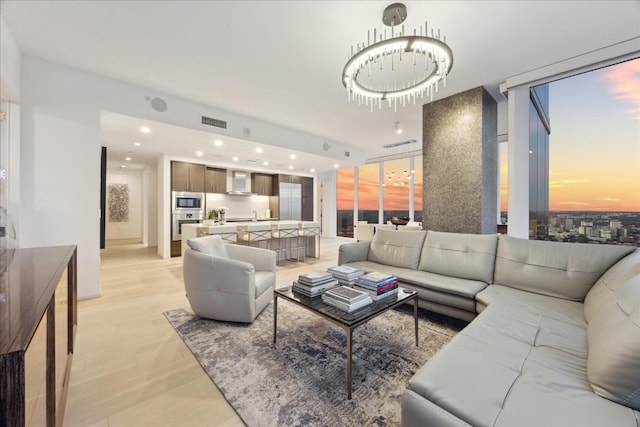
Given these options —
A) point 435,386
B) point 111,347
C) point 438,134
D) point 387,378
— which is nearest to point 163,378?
point 111,347

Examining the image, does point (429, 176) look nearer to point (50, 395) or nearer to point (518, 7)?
point (518, 7)

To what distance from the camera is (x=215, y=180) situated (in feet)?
23.2

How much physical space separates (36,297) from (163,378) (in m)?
1.13

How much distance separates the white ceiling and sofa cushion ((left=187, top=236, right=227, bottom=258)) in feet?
6.85

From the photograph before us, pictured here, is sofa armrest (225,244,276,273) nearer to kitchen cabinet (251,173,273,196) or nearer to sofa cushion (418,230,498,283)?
sofa cushion (418,230,498,283)

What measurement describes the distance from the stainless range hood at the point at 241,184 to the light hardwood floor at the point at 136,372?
4.48m

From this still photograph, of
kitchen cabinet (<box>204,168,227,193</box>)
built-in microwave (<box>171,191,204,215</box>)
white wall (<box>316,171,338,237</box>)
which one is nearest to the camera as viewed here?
built-in microwave (<box>171,191,204,215</box>)

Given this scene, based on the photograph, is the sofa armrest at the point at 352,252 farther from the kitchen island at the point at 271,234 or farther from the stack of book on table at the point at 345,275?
the kitchen island at the point at 271,234

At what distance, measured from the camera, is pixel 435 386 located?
1.05 metres

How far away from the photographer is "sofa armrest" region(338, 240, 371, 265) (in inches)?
132

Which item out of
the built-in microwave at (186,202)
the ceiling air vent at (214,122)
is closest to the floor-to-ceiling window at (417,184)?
the ceiling air vent at (214,122)

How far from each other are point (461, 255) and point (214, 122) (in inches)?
167

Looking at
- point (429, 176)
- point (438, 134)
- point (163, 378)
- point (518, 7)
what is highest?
point (518, 7)

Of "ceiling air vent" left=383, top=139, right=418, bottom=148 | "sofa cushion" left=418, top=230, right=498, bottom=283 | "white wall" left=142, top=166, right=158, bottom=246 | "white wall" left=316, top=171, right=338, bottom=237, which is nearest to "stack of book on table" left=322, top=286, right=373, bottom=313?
"sofa cushion" left=418, top=230, right=498, bottom=283
